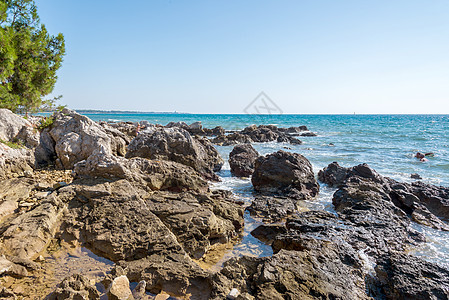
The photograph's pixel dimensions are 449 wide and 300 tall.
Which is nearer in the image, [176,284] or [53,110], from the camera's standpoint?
[176,284]

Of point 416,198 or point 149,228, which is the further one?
point 416,198

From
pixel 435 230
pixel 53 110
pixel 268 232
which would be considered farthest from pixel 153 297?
pixel 53 110

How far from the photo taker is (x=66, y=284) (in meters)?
3.24

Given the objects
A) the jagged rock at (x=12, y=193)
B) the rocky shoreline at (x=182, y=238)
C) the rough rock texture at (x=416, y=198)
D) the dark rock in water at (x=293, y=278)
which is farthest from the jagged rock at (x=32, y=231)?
the rough rock texture at (x=416, y=198)

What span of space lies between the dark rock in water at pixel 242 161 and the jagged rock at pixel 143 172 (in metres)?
4.44

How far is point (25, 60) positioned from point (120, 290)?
12264mm

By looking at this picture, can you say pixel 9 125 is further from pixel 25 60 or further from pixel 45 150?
pixel 25 60

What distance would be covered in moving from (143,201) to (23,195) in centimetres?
264

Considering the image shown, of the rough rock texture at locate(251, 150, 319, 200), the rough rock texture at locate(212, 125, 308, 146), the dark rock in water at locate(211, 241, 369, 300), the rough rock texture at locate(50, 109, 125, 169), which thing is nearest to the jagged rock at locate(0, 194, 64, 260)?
the dark rock in water at locate(211, 241, 369, 300)

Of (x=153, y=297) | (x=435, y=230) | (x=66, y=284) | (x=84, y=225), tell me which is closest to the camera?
(x=66, y=284)

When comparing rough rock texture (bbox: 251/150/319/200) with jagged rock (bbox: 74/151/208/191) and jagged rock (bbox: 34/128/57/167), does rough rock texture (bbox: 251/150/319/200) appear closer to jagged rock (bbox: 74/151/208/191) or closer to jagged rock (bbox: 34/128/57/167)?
jagged rock (bbox: 74/151/208/191)

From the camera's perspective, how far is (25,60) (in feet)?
37.3

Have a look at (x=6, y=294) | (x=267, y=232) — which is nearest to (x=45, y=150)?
(x=6, y=294)

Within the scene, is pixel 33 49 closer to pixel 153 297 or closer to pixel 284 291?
pixel 153 297
